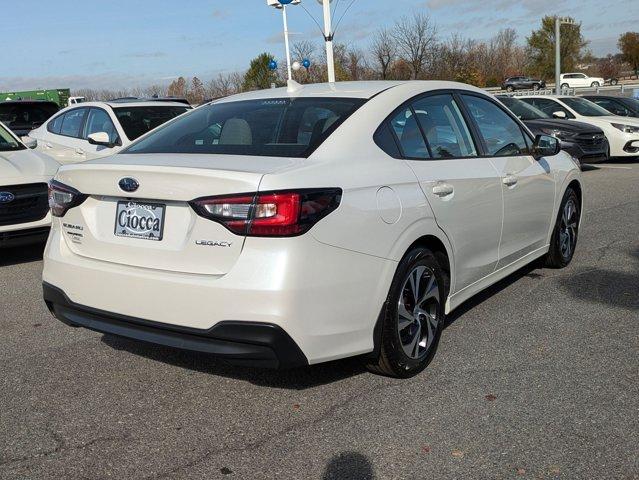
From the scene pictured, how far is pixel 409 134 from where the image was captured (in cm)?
393

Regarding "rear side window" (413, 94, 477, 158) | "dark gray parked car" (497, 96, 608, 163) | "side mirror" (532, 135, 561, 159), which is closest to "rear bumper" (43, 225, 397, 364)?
"rear side window" (413, 94, 477, 158)

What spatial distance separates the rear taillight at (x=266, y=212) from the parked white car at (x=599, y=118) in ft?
42.2

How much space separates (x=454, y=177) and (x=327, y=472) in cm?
196

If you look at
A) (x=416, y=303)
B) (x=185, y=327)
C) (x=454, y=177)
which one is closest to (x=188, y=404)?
(x=185, y=327)

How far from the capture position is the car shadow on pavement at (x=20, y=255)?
729 centimetres

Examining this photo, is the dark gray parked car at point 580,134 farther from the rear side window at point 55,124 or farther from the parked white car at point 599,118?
the rear side window at point 55,124

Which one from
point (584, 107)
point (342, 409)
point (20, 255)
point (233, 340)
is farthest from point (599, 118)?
point (233, 340)

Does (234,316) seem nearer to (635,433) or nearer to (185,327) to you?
(185,327)

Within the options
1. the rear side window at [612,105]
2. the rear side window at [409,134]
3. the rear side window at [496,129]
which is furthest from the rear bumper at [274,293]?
the rear side window at [612,105]

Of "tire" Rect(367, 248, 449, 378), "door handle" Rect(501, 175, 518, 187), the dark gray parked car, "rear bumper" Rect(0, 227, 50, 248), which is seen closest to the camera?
"tire" Rect(367, 248, 449, 378)

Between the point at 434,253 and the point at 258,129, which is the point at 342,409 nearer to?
the point at 434,253

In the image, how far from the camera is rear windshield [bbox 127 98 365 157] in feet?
11.6

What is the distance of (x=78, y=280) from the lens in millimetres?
3523

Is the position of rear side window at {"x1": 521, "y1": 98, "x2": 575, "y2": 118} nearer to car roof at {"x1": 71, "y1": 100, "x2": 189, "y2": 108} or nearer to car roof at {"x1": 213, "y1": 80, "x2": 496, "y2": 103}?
car roof at {"x1": 71, "y1": 100, "x2": 189, "y2": 108}
